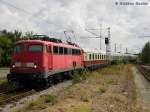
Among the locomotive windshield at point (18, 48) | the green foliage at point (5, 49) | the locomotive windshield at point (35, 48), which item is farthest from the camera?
the green foliage at point (5, 49)

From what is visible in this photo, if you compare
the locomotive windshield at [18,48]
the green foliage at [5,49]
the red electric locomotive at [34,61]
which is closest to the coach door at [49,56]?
the red electric locomotive at [34,61]

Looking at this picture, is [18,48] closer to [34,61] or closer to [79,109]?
[34,61]

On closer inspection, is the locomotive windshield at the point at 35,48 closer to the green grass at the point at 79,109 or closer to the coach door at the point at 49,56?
the coach door at the point at 49,56

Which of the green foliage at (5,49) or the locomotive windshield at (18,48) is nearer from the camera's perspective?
the locomotive windshield at (18,48)

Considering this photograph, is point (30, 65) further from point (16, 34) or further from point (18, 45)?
point (16, 34)

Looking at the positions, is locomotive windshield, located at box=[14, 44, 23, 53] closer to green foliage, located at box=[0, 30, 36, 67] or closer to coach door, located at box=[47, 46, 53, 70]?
coach door, located at box=[47, 46, 53, 70]

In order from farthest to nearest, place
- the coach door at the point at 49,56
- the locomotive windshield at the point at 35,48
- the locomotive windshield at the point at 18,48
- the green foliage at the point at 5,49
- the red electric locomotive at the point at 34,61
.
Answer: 1. the green foliage at the point at 5,49
2. the coach door at the point at 49,56
3. the locomotive windshield at the point at 18,48
4. the locomotive windshield at the point at 35,48
5. the red electric locomotive at the point at 34,61

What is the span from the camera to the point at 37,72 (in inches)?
882

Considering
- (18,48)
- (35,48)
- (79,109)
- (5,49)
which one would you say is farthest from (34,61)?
(5,49)

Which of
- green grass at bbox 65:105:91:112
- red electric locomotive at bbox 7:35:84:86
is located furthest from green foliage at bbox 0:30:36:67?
green grass at bbox 65:105:91:112

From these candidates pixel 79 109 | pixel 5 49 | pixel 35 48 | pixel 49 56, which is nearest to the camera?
pixel 79 109

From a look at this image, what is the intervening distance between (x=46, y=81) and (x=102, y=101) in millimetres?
7349

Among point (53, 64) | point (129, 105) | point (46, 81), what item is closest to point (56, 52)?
point (53, 64)

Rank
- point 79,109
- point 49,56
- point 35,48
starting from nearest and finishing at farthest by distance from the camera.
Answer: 1. point 79,109
2. point 35,48
3. point 49,56
